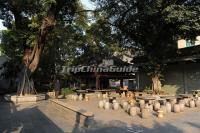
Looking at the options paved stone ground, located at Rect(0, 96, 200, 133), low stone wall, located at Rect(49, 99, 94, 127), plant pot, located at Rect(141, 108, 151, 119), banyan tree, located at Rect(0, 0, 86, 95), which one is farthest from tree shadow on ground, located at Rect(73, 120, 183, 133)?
banyan tree, located at Rect(0, 0, 86, 95)

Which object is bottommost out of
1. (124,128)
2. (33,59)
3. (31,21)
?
(124,128)

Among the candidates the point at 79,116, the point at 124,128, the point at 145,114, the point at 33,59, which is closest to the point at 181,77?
the point at 33,59

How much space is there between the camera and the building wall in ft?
78.4

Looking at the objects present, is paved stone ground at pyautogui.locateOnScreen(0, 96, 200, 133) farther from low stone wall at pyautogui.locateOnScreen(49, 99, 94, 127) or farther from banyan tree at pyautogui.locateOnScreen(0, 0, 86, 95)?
banyan tree at pyautogui.locateOnScreen(0, 0, 86, 95)

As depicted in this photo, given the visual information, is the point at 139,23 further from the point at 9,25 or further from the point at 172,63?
the point at 9,25

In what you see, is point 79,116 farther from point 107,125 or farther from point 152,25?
point 152,25

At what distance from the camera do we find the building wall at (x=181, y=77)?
23891mm

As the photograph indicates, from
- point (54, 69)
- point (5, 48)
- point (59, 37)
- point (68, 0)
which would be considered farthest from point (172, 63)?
point (5, 48)

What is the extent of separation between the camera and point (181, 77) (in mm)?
25359

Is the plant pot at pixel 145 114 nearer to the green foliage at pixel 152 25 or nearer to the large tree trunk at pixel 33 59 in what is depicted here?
the green foliage at pixel 152 25

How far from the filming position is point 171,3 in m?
21.2

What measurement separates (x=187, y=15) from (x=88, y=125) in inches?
436

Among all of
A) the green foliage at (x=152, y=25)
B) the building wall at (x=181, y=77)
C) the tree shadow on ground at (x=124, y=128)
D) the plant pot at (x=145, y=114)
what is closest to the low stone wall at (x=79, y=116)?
the tree shadow on ground at (x=124, y=128)

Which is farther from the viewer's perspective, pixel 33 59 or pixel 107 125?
pixel 33 59
